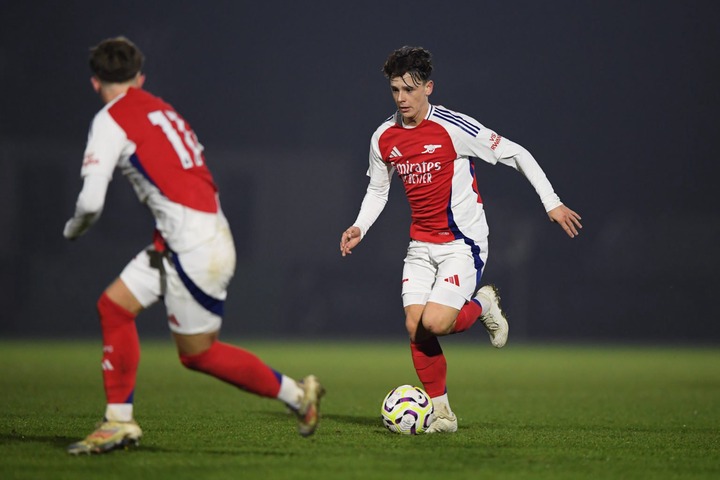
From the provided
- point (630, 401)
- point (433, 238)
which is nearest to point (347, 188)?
point (630, 401)

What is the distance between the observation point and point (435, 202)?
6.77 metres

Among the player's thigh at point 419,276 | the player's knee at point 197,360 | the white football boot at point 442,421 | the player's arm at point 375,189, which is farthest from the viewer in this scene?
the player's arm at point 375,189

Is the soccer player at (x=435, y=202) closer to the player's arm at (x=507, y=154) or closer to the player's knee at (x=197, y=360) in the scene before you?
the player's arm at (x=507, y=154)

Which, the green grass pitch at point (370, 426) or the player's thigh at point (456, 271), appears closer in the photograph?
the green grass pitch at point (370, 426)

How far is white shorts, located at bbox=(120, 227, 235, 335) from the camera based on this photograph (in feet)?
16.2

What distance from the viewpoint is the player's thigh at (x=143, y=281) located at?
199 inches

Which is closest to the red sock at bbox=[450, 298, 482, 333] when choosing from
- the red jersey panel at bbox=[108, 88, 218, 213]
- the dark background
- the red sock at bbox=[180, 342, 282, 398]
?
the red sock at bbox=[180, 342, 282, 398]

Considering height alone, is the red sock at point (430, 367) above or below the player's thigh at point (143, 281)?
below

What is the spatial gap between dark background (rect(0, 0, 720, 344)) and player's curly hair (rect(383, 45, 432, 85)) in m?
14.7

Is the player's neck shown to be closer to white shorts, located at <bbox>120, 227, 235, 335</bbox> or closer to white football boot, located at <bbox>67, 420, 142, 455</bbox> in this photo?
white shorts, located at <bbox>120, 227, 235, 335</bbox>

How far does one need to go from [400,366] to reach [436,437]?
7.58 metres

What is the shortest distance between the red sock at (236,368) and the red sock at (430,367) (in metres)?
1.79

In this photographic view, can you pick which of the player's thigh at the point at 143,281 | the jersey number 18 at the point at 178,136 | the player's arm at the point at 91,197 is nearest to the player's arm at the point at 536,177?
the jersey number 18 at the point at 178,136

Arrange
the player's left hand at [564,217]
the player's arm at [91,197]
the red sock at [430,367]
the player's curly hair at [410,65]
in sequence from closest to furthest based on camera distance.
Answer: the player's arm at [91,197] < the player's left hand at [564,217] < the player's curly hair at [410,65] < the red sock at [430,367]
